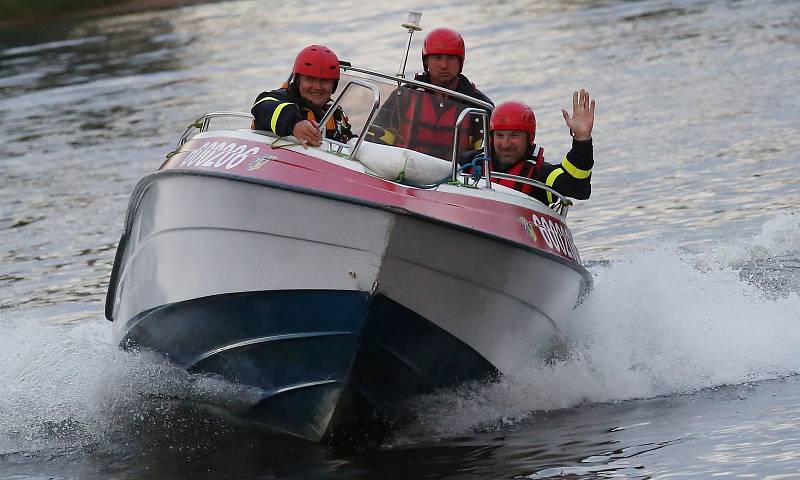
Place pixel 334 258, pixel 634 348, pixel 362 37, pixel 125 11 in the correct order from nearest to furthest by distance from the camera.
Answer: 1. pixel 334 258
2. pixel 634 348
3. pixel 362 37
4. pixel 125 11

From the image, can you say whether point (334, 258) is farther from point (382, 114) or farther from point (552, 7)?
point (552, 7)

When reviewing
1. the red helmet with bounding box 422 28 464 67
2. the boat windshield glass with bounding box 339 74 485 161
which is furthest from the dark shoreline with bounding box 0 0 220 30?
the boat windshield glass with bounding box 339 74 485 161

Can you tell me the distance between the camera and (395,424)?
22.7 feet

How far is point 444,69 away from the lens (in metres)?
8.39

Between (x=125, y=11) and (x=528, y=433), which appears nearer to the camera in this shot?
(x=528, y=433)

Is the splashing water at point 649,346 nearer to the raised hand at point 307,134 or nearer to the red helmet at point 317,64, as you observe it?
the raised hand at point 307,134

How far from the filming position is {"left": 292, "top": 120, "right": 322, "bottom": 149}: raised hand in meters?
6.82

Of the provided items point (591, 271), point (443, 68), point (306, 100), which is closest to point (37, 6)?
point (591, 271)

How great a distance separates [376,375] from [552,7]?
2495cm

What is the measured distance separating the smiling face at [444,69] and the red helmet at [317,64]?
3.94 feet

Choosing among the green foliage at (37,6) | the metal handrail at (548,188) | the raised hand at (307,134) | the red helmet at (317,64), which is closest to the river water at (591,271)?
the metal handrail at (548,188)

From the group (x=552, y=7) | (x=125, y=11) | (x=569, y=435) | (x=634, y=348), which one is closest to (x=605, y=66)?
(x=552, y=7)

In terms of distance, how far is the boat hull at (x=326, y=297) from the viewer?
6.22 meters

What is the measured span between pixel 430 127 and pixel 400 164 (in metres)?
0.52
